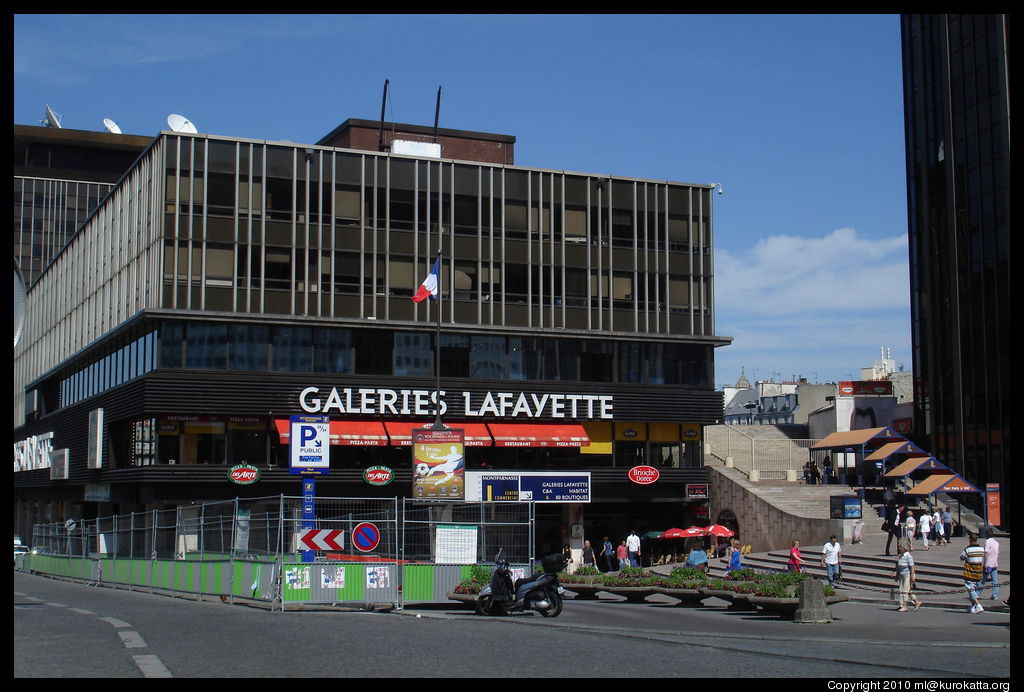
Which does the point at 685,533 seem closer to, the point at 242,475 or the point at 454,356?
the point at 454,356

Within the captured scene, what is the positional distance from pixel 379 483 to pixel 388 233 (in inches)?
428

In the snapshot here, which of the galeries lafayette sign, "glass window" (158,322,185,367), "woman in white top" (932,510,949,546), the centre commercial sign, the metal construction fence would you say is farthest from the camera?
the centre commercial sign

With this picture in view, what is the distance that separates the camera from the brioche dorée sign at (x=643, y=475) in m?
56.2

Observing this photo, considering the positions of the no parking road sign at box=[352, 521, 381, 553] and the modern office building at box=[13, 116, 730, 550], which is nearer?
the no parking road sign at box=[352, 521, 381, 553]

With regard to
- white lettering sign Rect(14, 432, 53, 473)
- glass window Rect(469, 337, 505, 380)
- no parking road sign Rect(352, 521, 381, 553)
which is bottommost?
no parking road sign Rect(352, 521, 381, 553)

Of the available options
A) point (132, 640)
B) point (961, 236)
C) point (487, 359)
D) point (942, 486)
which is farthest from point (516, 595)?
point (961, 236)

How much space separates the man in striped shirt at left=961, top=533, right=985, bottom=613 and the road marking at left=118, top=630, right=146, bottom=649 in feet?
55.5

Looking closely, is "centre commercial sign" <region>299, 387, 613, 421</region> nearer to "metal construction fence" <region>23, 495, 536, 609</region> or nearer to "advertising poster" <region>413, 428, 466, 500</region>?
"advertising poster" <region>413, 428, 466, 500</region>

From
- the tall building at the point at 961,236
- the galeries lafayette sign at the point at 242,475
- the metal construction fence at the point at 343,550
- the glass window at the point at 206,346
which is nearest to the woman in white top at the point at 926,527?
the tall building at the point at 961,236

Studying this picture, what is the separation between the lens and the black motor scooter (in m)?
24.5

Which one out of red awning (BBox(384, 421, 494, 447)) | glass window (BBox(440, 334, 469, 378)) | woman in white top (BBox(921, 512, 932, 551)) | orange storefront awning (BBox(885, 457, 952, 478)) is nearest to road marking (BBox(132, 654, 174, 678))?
woman in white top (BBox(921, 512, 932, 551))

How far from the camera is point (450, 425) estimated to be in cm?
5253

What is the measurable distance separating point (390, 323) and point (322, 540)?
27858mm

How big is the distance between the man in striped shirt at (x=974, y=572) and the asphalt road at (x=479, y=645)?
1.24 ft
